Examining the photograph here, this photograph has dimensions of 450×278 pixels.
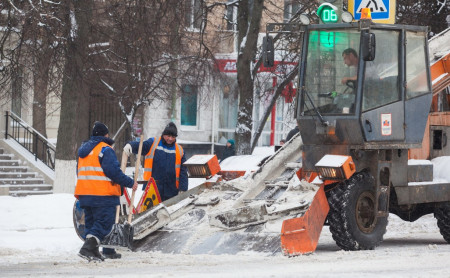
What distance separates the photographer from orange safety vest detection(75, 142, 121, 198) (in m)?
11.2

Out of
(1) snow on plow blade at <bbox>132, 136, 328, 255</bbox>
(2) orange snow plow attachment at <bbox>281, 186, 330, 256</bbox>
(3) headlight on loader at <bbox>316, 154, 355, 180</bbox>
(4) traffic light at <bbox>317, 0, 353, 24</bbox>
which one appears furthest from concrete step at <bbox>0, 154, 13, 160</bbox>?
(2) orange snow plow attachment at <bbox>281, 186, 330, 256</bbox>

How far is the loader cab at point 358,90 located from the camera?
12.6m

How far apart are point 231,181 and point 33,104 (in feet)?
56.2

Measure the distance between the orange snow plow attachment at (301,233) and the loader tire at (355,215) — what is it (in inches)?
18.9

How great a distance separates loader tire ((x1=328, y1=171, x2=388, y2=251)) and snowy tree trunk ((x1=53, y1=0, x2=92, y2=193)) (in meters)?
7.94

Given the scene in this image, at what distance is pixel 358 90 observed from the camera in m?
12.6

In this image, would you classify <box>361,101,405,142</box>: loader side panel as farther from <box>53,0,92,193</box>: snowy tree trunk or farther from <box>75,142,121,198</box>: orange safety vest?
<box>53,0,92,193</box>: snowy tree trunk

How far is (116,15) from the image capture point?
19828mm

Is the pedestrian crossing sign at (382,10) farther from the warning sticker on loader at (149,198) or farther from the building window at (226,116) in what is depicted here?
the building window at (226,116)

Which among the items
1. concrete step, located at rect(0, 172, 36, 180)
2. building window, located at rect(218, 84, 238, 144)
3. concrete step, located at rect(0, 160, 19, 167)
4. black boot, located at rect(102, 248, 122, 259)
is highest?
building window, located at rect(218, 84, 238, 144)

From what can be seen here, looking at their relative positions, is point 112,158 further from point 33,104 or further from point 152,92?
point 33,104

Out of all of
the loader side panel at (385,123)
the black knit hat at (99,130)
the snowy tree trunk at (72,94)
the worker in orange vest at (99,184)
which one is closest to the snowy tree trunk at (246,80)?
the snowy tree trunk at (72,94)

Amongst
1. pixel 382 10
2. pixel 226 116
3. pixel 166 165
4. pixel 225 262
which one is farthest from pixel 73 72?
pixel 226 116

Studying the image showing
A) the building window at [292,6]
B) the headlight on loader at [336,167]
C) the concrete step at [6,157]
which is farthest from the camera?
the concrete step at [6,157]
